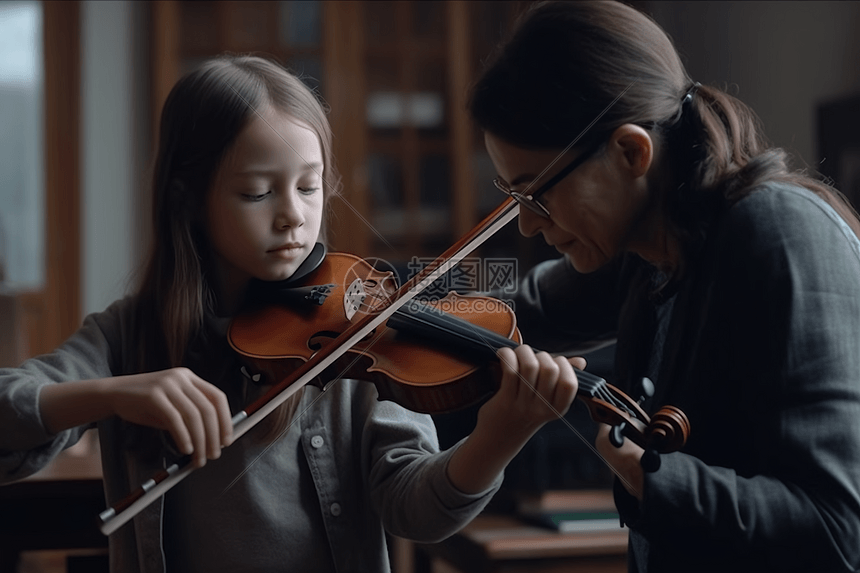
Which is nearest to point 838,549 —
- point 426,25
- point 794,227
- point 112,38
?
point 794,227

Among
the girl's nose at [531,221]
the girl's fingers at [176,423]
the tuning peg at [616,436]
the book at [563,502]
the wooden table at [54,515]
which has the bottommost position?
the book at [563,502]

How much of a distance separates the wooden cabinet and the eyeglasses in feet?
4.61

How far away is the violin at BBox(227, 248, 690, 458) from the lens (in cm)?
53

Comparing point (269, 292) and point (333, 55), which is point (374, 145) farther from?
point (269, 292)

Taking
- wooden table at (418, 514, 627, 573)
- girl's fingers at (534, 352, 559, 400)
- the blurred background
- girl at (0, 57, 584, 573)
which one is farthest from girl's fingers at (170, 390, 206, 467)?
the blurred background

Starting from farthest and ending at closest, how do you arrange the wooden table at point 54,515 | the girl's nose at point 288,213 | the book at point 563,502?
1. the book at point 563,502
2. the wooden table at point 54,515
3. the girl's nose at point 288,213

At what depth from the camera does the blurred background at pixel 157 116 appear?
1995 millimetres

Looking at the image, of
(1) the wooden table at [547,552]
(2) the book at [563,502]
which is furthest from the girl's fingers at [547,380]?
(2) the book at [563,502]

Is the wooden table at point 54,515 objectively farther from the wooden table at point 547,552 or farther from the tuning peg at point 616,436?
the tuning peg at point 616,436

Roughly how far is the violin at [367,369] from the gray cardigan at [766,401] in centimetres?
3

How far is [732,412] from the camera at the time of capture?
1.82 ft

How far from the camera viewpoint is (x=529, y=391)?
51cm

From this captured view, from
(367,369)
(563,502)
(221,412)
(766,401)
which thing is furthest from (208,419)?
(563,502)

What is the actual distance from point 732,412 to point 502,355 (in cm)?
17
